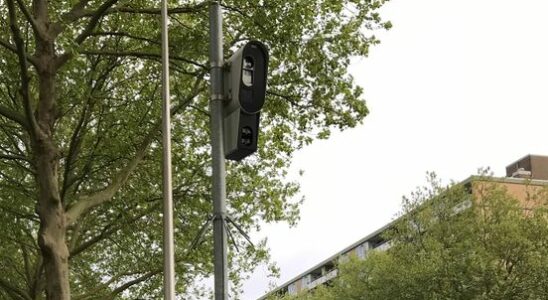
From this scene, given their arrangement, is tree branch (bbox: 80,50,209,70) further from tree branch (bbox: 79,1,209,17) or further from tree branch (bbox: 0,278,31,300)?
tree branch (bbox: 0,278,31,300)

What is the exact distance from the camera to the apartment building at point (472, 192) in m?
34.2

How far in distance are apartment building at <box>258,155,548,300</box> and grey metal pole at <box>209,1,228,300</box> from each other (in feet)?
90.4

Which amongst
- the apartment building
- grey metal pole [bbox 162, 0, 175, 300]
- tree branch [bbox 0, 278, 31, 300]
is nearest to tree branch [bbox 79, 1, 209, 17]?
grey metal pole [bbox 162, 0, 175, 300]

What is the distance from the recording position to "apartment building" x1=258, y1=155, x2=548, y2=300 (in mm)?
34188

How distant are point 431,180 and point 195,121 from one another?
1640cm

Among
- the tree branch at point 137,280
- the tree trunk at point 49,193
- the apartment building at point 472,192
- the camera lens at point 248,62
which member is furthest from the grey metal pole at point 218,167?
the apartment building at point 472,192

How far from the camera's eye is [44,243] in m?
13.6

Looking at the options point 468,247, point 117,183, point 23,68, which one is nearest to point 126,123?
point 117,183

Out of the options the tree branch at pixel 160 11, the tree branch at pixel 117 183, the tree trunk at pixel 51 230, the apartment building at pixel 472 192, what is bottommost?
the tree trunk at pixel 51 230

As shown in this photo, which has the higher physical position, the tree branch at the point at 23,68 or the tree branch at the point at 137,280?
the tree branch at the point at 23,68

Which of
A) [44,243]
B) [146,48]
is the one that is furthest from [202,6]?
[44,243]

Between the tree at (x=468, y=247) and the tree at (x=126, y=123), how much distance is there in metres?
10.6

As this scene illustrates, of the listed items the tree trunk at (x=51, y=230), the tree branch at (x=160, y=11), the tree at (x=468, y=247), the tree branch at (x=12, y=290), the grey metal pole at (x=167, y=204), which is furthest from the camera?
the tree at (x=468, y=247)

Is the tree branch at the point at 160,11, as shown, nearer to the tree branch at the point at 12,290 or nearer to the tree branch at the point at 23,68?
the tree branch at the point at 23,68
